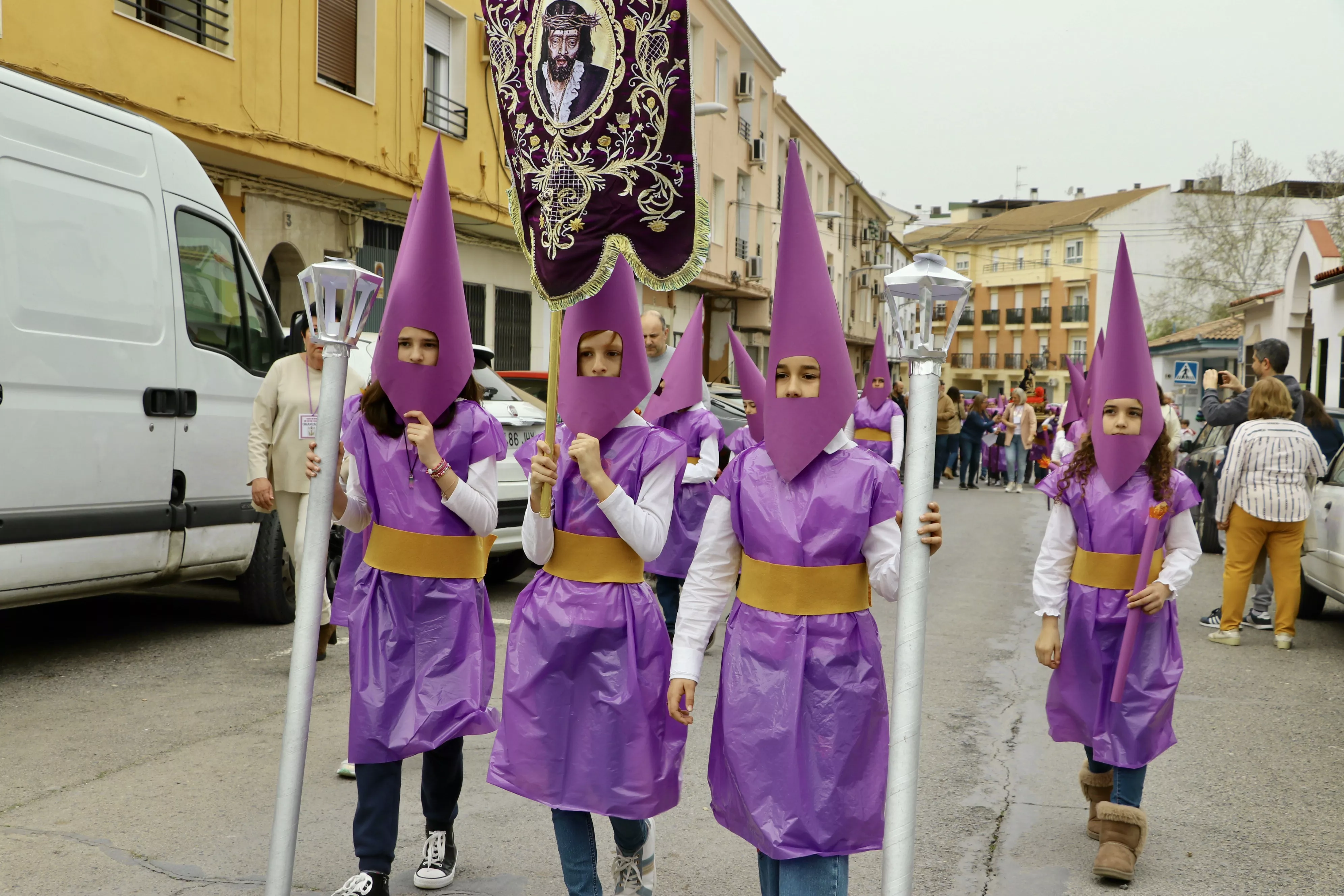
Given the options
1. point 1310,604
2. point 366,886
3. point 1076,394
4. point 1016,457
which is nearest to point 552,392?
point 366,886

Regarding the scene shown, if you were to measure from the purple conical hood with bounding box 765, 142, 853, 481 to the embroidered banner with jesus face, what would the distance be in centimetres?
29

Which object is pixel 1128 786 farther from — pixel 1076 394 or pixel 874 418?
pixel 874 418

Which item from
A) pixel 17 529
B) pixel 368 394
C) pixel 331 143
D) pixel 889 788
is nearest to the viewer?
pixel 889 788

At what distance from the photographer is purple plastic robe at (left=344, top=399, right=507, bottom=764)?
11.8ft

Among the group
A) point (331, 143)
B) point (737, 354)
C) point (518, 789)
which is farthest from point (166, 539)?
point (331, 143)

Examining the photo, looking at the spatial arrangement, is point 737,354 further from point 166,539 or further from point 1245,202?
point 1245,202

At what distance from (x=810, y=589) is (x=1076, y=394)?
681 cm

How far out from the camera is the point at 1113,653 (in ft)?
14.0

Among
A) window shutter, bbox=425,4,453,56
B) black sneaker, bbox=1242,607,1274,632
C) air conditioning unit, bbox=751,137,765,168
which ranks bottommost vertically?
black sneaker, bbox=1242,607,1274,632

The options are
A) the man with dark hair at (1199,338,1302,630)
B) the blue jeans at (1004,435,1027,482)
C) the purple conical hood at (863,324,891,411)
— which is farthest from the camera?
the blue jeans at (1004,435,1027,482)

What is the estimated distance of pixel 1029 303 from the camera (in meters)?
78.4

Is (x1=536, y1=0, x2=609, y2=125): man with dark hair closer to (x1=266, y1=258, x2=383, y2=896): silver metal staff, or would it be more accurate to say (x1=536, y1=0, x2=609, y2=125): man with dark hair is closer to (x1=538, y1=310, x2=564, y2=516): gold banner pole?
(x1=538, y1=310, x2=564, y2=516): gold banner pole

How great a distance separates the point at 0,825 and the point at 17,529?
1831mm

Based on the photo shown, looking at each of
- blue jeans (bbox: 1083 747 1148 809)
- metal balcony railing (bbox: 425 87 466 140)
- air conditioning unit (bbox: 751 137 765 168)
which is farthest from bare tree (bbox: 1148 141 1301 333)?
blue jeans (bbox: 1083 747 1148 809)
